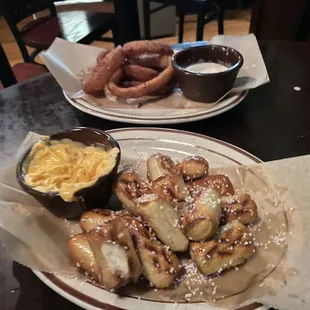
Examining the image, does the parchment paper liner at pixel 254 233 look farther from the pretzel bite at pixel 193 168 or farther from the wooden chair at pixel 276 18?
the wooden chair at pixel 276 18

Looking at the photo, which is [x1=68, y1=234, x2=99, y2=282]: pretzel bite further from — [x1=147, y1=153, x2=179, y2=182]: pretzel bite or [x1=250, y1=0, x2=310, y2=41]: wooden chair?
[x1=250, y1=0, x2=310, y2=41]: wooden chair

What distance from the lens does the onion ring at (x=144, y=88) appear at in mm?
1299

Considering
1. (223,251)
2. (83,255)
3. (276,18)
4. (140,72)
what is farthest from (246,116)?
(276,18)

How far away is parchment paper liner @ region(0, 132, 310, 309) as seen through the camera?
70 cm

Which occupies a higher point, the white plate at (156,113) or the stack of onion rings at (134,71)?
the stack of onion rings at (134,71)

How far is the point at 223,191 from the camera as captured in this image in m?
0.87

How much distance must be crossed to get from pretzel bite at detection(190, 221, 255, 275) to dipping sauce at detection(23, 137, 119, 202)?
0.90 ft

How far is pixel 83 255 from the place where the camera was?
0.73m

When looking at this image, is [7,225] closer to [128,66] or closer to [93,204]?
[93,204]

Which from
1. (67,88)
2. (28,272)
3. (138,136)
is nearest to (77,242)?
(28,272)

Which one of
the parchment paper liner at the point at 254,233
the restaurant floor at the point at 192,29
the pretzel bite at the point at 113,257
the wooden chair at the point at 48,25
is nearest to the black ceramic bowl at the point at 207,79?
the parchment paper liner at the point at 254,233

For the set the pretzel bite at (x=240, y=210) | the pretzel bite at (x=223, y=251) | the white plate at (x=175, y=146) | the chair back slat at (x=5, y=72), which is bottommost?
the chair back slat at (x=5, y=72)

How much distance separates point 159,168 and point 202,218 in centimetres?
21

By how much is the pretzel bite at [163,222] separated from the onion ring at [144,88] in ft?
2.03
